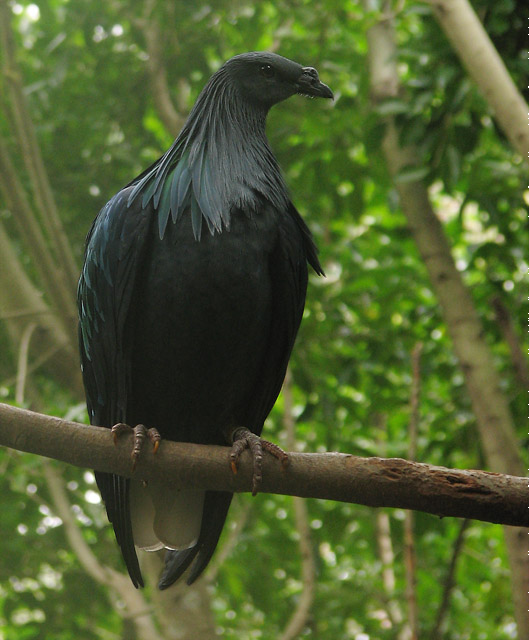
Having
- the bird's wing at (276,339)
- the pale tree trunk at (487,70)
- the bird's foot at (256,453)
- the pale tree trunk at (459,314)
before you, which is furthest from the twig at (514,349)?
the bird's foot at (256,453)

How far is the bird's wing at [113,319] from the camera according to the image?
9.06ft

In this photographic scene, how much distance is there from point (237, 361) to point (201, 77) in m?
2.81

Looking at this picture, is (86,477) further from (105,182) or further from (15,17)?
(15,17)

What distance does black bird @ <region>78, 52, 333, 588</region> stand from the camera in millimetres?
2711

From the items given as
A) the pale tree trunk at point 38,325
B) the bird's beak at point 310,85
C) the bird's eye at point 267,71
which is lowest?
the pale tree trunk at point 38,325

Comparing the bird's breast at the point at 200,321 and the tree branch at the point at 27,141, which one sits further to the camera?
the tree branch at the point at 27,141

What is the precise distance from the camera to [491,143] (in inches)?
204

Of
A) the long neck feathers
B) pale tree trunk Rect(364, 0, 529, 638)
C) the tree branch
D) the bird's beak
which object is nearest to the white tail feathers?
the long neck feathers

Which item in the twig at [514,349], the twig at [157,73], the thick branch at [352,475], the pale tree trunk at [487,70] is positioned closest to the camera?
the thick branch at [352,475]

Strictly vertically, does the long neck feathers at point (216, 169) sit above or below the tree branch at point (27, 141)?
above

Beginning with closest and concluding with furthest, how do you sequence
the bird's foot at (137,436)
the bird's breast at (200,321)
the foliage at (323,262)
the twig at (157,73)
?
the bird's foot at (137,436), the bird's breast at (200,321), the foliage at (323,262), the twig at (157,73)

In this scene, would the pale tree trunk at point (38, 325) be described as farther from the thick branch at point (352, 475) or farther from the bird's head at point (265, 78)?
the thick branch at point (352, 475)

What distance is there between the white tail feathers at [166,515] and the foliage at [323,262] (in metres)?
1.26

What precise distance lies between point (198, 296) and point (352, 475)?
32.9 inches
